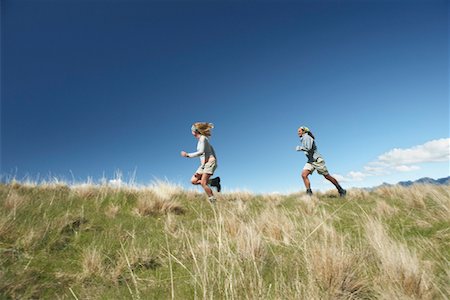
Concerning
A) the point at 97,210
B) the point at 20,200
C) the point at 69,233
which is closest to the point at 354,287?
the point at 69,233

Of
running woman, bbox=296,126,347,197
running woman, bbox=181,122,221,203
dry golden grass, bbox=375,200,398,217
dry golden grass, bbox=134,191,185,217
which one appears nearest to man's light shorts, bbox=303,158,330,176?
running woman, bbox=296,126,347,197

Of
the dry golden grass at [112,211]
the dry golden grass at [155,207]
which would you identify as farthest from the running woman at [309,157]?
the dry golden grass at [112,211]

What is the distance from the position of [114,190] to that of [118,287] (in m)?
4.62

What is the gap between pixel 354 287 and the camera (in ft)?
7.38

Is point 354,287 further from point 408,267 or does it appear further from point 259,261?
point 259,261

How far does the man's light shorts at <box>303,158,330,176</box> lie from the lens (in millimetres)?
10320

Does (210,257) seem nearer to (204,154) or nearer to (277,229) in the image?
(277,229)

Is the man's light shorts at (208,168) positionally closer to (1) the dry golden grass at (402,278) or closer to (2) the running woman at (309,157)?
(2) the running woman at (309,157)

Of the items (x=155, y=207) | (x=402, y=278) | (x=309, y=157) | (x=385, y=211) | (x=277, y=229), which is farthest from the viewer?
(x=309, y=157)

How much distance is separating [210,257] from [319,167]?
821 centimetres

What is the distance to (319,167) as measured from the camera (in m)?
10.4

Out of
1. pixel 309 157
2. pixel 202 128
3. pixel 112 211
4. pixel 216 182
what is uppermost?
pixel 202 128

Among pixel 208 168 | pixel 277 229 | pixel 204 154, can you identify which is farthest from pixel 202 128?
pixel 277 229

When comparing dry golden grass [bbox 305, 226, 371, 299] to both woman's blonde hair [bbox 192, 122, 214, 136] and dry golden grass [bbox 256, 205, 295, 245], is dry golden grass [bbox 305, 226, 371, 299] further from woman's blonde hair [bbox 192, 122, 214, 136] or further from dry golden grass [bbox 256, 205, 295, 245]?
woman's blonde hair [bbox 192, 122, 214, 136]
